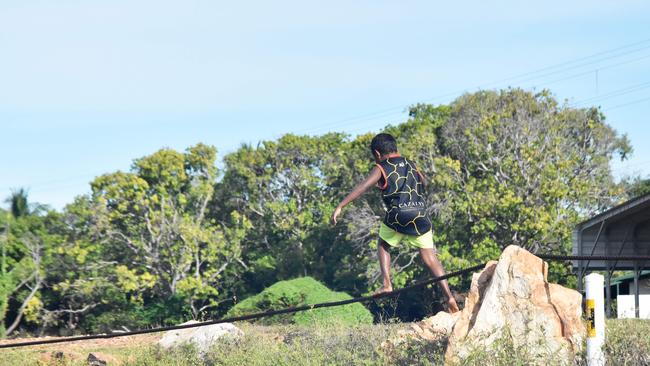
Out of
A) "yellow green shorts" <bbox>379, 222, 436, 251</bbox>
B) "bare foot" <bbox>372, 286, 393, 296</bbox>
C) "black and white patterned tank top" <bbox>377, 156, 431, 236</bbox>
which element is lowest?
"bare foot" <bbox>372, 286, 393, 296</bbox>

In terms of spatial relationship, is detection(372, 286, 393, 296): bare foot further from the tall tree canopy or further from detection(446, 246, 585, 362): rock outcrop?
the tall tree canopy

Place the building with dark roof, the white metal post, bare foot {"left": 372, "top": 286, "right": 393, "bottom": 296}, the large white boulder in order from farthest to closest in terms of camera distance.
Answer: the building with dark roof
the large white boulder
bare foot {"left": 372, "top": 286, "right": 393, "bottom": 296}
the white metal post

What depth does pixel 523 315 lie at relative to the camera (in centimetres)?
909

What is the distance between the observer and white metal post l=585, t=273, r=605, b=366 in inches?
325

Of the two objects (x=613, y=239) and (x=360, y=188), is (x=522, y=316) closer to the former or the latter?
(x=360, y=188)

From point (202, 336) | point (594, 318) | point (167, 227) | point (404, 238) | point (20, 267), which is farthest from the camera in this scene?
point (167, 227)

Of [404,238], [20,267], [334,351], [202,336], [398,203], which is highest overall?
[20,267]

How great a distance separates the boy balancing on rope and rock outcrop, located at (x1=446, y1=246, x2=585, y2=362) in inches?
30.7

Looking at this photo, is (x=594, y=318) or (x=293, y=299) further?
(x=293, y=299)

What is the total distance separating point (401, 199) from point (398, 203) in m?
0.05

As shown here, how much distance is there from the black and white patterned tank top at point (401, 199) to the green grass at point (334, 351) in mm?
1191

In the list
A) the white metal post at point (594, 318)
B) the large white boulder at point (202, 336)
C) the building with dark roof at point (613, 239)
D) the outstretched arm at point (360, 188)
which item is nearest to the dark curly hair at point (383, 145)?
the outstretched arm at point (360, 188)

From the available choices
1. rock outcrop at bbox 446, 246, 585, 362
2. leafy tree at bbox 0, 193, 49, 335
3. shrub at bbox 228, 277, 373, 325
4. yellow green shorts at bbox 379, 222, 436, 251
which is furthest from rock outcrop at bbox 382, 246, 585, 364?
leafy tree at bbox 0, 193, 49, 335

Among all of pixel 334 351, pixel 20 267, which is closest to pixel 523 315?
pixel 334 351
